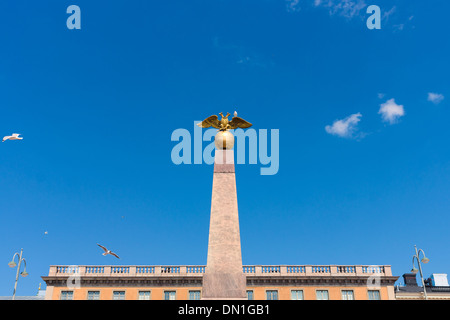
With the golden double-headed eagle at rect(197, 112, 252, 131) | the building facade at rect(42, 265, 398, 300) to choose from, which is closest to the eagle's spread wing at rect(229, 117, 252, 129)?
the golden double-headed eagle at rect(197, 112, 252, 131)

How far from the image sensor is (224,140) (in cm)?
1859

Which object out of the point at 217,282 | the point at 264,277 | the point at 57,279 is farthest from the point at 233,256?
the point at 57,279

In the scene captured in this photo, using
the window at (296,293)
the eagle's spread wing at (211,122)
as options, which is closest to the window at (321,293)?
the window at (296,293)

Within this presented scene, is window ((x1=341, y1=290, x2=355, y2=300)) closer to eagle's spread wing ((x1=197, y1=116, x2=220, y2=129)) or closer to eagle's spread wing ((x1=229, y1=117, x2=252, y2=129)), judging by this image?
eagle's spread wing ((x1=229, y1=117, x2=252, y2=129))

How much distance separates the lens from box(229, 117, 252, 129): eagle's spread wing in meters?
18.8

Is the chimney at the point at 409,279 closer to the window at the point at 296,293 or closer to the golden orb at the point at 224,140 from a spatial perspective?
the window at the point at 296,293

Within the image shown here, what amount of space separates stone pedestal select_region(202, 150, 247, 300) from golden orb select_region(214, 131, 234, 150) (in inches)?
8.4

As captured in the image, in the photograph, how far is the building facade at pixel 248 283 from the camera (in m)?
43.2

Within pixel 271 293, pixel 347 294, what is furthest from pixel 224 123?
pixel 347 294

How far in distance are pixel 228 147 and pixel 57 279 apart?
32.9 meters

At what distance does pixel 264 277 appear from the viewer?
43.4 meters
